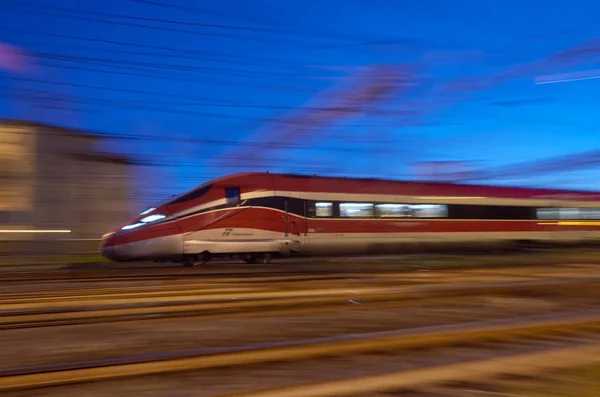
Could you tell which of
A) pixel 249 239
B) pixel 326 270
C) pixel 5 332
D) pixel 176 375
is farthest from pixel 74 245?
pixel 176 375

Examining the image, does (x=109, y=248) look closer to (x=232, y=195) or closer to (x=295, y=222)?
(x=232, y=195)

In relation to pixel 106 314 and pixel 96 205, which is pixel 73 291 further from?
pixel 96 205

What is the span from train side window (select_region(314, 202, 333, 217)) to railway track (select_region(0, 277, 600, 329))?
21.9ft

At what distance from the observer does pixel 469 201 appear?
70.6ft

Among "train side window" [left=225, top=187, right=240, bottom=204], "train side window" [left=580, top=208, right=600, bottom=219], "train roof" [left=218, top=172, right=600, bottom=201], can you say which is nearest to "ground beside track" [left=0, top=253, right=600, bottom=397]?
"train side window" [left=225, top=187, right=240, bottom=204]

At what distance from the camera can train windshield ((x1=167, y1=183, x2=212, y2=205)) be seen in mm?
15430

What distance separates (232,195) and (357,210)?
4.74 meters

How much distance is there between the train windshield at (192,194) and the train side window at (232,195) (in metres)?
0.55

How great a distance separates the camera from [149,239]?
15047 mm

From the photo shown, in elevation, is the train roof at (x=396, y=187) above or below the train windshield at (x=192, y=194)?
above

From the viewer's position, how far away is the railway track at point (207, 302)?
786cm

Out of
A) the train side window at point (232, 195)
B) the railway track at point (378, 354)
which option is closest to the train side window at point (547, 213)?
the train side window at point (232, 195)

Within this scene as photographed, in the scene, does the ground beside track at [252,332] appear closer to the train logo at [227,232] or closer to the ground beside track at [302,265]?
the ground beside track at [302,265]

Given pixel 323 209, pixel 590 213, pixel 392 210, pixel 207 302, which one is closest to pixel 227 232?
pixel 323 209
